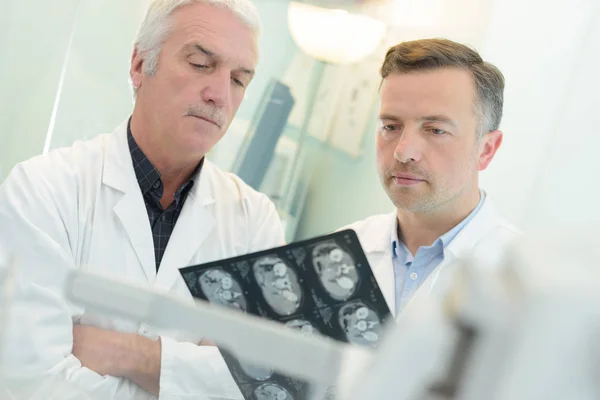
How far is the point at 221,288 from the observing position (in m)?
0.80

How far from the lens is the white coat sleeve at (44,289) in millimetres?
1033

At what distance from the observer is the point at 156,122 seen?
4.44 ft

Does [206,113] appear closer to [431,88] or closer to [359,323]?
[431,88]

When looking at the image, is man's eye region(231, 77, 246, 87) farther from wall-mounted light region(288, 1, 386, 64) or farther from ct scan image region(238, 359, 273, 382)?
wall-mounted light region(288, 1, 386, 64)

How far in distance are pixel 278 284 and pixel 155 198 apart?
62 centimetres

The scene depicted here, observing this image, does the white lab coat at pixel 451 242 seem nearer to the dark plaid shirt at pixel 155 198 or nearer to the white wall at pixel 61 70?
the dark plaid shirt at pixel 155 198

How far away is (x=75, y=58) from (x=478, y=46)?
1385 mm

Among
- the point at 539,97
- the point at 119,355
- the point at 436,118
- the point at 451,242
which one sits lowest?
the point at 119,355

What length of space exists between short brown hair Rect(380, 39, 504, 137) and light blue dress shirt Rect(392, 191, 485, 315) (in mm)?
246

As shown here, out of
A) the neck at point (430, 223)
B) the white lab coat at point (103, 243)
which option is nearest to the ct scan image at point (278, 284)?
the white lab coat at point (103, 243)

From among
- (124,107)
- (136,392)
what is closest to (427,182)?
(136,392)

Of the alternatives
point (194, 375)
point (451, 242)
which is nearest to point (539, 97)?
point (451, 242)

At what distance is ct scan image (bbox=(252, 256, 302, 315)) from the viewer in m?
0.75

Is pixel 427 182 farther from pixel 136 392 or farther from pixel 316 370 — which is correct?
pixel 316 370
